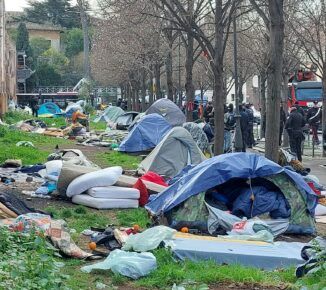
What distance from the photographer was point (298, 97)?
4709 centimetres

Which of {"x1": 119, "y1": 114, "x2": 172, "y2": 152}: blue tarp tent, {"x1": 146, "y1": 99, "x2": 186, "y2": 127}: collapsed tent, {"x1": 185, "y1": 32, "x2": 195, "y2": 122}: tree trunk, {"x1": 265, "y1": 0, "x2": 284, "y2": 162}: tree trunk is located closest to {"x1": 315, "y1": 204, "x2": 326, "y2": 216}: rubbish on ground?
{"x1": 265, "y1": 0, "x2": 284, "y2": 162}: tree trunk

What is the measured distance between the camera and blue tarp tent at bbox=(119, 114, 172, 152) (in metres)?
26.6

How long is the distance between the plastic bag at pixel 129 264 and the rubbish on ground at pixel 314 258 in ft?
5.20

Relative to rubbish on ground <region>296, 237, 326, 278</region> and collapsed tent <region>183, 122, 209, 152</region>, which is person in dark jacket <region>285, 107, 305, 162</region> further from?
rubbish on ground <region>296, 237, 326, 278</region>

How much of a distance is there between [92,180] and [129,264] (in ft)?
18.3

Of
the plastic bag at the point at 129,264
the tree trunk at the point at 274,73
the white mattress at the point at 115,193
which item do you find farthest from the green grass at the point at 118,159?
the plastic bag at the point at 129,264

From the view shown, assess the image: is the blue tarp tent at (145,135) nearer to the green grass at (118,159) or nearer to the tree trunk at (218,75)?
the green grass at (118,159)

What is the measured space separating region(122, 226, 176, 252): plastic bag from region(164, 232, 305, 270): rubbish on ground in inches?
3.9

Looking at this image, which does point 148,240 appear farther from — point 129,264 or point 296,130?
point 296,130

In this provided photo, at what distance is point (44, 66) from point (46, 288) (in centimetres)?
8693

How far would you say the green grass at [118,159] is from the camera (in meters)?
21.9

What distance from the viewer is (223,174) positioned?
1199 centimetres

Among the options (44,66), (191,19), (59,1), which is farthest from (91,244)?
(59,1)

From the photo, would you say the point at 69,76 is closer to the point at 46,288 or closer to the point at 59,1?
the point at 59,1
